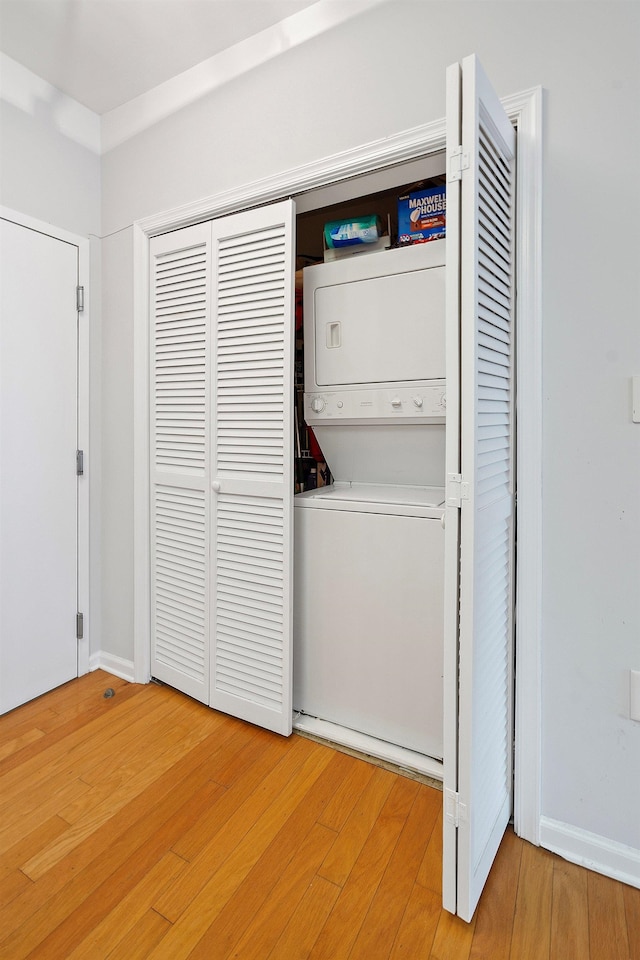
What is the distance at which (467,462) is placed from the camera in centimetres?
114

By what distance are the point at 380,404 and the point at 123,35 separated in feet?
5.61

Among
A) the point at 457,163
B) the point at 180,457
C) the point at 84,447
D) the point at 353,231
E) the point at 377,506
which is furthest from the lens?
the point at 84,447

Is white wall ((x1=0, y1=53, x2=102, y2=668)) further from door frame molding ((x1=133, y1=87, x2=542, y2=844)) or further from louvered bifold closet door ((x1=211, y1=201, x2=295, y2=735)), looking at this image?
door frame molding ((x1=133, y1=87, x2=542, y2=844))

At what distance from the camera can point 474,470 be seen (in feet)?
3.72

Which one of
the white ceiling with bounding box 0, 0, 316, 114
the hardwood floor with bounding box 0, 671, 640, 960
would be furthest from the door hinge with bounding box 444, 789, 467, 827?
the white ceiling with bounding box 0, 0, 316, 114

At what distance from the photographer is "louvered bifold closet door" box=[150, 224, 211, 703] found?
6.92 feet

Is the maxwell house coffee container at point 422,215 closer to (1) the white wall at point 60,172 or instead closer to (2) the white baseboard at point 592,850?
(1) the white wall at point 60,172

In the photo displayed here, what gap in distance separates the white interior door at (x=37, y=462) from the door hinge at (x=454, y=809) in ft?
6.19

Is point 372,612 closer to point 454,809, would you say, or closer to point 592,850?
point 454,809

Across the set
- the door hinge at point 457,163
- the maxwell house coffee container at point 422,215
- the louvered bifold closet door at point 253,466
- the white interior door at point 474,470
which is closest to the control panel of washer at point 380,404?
the louvered bifold closet door at point 253,466

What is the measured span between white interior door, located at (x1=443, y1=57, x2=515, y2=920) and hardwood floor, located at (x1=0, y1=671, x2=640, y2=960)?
0.14m

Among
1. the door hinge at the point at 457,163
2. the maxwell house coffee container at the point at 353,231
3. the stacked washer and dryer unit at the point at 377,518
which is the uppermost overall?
the maxwell house coffee container at the point at 353,231

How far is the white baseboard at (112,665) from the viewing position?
241 cm

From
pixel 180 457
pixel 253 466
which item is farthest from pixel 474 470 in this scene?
pixel 180 457
